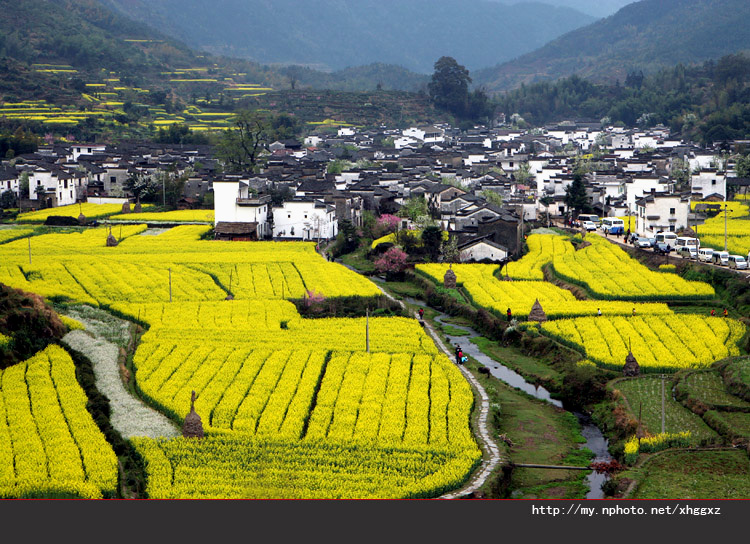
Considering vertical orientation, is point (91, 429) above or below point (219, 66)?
below

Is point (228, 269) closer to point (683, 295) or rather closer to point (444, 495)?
point (683, 295)

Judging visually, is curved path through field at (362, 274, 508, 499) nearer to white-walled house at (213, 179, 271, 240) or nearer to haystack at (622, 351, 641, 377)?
haystack at (622, 351, 641, 377)

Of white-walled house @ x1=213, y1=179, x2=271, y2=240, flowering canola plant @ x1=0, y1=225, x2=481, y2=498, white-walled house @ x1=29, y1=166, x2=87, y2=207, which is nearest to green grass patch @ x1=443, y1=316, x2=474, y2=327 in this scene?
flowering canola plant @ x1=0, y1=225, x2=481, y2=498

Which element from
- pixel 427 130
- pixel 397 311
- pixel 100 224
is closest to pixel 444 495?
pixel 397 311

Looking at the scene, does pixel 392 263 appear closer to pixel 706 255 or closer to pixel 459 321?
pixel 459 321

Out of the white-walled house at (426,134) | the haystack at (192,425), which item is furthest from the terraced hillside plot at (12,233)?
the white-walled house at (426,134)

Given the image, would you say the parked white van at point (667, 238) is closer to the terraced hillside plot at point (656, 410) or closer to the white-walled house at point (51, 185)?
the terraced hillside plot at point (656, 410)

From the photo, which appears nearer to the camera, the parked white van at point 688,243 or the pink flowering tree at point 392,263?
the parked white van at point 688,243
